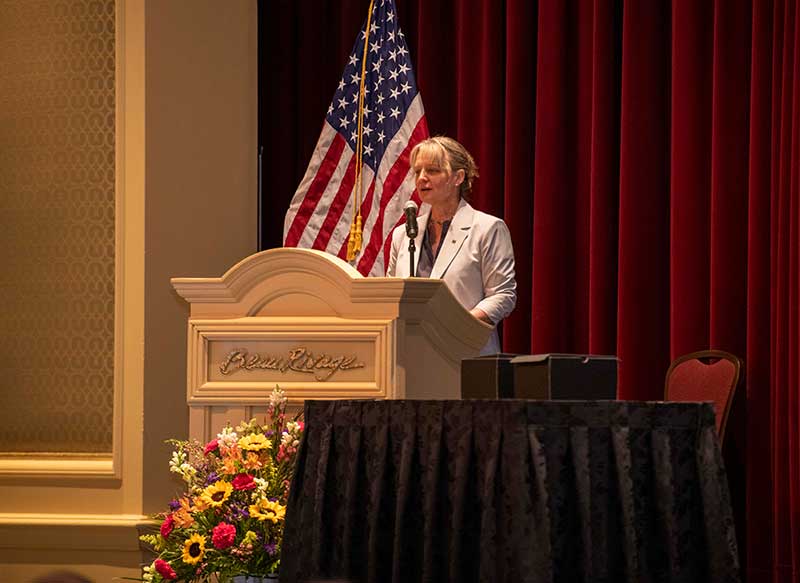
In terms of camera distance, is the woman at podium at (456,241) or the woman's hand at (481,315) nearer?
the woman's hand at (481,315)

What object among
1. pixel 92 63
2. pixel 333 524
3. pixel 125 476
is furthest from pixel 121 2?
pixel 333 524

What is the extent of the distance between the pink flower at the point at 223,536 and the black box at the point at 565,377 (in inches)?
47.3

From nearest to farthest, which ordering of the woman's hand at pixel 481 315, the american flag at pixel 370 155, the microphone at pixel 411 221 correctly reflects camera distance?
the microphone at pixel 411 221
the woman's hand at pixel 481 315
the american flag at pixel 370 155

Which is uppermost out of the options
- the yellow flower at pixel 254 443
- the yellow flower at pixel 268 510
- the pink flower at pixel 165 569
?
the yellow flower at pixel 254 443

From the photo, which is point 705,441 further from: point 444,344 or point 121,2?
point 121,2

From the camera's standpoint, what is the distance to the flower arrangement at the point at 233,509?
10.6 feet

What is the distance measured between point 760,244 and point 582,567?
320 cm

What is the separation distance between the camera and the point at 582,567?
79.7 inches

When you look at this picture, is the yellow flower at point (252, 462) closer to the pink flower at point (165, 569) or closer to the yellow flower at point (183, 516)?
the yellow flower at point (183, 516)

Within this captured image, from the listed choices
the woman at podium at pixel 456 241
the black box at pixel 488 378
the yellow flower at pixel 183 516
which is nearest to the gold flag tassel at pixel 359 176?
the woman at podium at pixel 456 241

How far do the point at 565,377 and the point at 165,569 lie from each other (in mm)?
1523

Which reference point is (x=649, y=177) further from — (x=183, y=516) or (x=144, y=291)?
(x=183, y=516)

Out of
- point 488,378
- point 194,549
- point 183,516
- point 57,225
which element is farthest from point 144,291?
point 488,378

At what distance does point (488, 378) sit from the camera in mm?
2324
